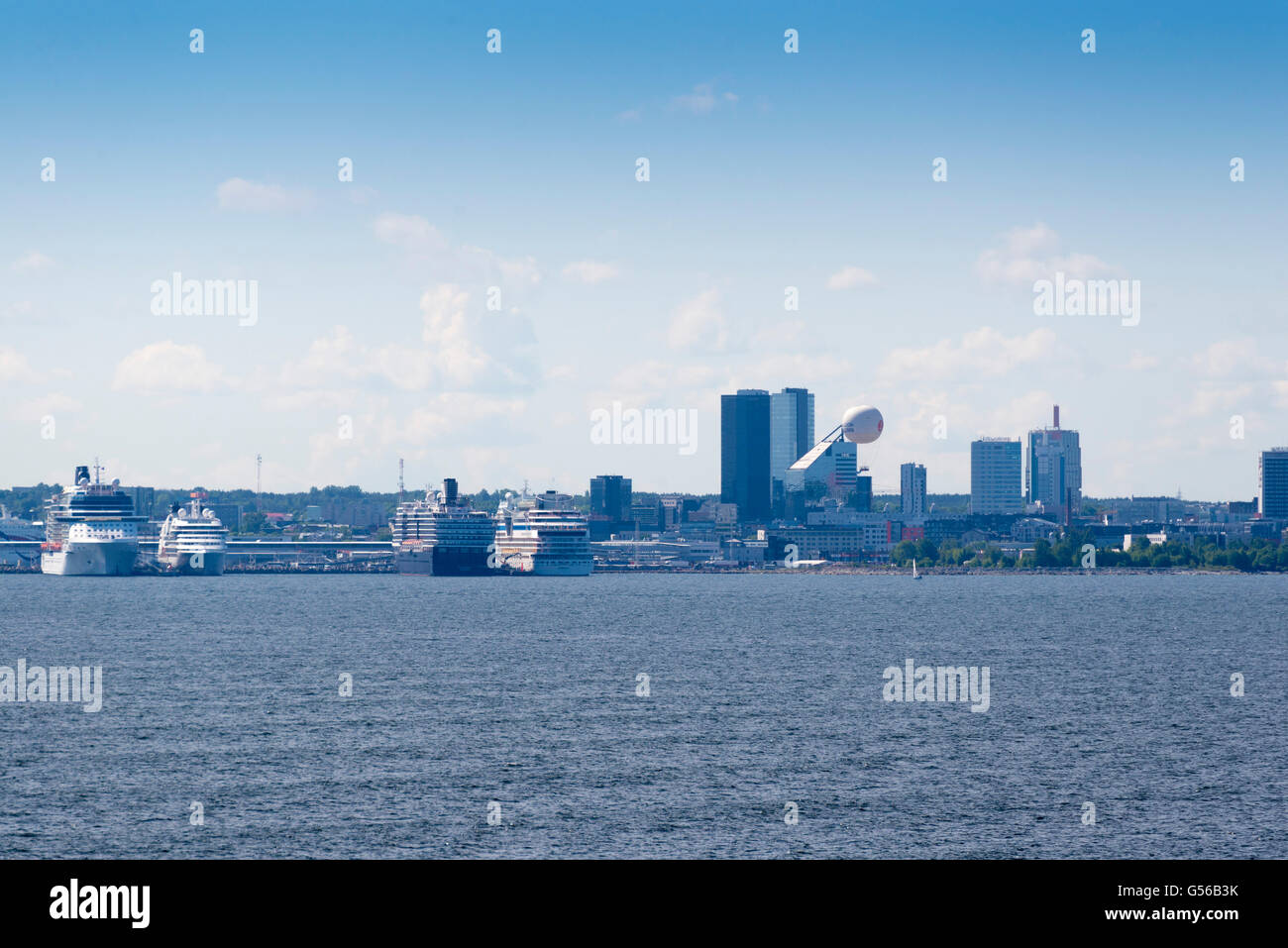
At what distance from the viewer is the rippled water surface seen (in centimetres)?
3931

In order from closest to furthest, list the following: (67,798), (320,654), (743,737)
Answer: (67,798), (743,737), (320,654)

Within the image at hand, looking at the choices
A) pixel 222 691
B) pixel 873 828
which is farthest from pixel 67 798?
pixel 222 691

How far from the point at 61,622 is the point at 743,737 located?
312 feet

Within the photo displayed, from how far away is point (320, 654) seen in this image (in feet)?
315

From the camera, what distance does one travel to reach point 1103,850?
124 ft

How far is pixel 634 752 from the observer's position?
52938mm

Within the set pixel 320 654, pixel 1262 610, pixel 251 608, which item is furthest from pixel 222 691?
pixel 1262 610

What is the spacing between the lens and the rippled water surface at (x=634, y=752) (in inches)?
1548

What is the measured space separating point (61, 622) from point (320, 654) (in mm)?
49306

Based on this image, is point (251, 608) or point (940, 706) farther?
point (251, 608)

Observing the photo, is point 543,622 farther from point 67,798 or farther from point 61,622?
point 67,798

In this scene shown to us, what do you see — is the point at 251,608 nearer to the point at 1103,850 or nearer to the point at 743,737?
the point at 743,737
